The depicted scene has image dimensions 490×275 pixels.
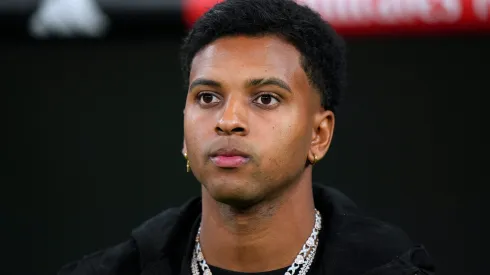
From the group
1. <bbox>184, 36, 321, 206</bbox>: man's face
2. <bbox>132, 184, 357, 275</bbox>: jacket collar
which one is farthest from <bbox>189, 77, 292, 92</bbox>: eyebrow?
<bbox>132, 184, 357, 275</bbox>: jacket collar

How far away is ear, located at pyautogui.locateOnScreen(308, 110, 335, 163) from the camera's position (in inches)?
114

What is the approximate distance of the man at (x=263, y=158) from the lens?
8.89 ft

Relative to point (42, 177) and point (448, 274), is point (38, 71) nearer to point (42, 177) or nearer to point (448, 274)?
point (42, 177)

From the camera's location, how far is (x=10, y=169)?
14.0 feet

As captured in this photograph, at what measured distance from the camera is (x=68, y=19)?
388 centimetres

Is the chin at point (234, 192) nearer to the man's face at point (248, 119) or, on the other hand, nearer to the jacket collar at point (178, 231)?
the man's face at point (248, 119)

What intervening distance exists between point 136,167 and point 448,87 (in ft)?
4.60

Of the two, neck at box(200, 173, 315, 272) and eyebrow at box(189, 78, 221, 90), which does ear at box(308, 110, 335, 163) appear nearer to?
neck at box(200, 173, 315, 272)

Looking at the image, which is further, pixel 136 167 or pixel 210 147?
pixel 136 167

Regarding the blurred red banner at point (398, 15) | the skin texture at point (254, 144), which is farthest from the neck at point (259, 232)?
the blurred red banner at point (398, 15)

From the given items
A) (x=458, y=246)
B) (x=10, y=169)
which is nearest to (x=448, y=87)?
(x=458, y=246)

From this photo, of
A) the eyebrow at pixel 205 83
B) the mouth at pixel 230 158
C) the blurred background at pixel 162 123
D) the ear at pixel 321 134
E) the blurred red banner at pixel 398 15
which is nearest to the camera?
the mouth at pixel 230 158

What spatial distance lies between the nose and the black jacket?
1.58ft

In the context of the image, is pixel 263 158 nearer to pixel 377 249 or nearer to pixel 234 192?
pixel 234 192
